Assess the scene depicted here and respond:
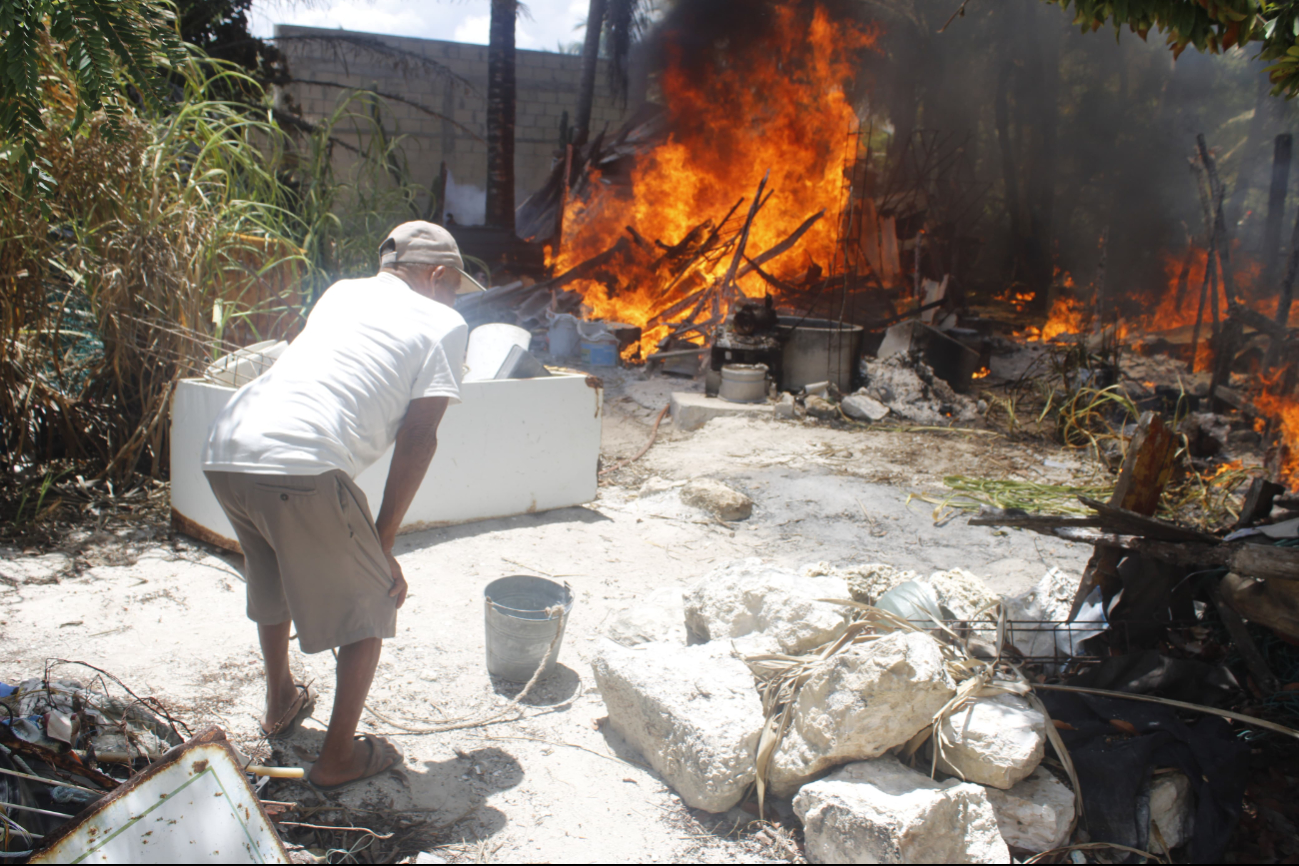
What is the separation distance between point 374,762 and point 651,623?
1333 mm

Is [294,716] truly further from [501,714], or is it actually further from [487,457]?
[487,457]

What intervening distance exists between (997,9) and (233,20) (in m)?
14.3

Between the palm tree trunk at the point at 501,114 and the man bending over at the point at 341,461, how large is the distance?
11.5 metres

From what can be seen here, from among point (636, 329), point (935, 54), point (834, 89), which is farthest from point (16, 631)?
point (935, 54)

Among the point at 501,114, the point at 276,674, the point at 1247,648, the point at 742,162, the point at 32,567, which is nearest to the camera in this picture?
the point at 276,674

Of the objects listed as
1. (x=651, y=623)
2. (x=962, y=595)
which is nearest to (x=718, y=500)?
(x=651, y=623)

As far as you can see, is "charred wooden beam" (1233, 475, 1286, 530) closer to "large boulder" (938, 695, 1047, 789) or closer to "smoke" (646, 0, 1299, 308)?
"large boulder" (938, 695, 1047, 789)

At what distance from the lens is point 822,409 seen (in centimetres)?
856

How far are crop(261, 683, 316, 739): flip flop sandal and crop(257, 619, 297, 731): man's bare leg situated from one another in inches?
0.4

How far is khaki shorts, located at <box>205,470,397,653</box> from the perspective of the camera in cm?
223

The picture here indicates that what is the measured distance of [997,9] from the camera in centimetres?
1575

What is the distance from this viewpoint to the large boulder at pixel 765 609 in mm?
2916

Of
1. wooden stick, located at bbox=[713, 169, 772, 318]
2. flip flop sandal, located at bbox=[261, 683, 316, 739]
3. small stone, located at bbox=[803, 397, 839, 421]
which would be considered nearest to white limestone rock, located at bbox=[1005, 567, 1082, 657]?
flip flop sandal, located at bbox=[261, 683, 316, 739]

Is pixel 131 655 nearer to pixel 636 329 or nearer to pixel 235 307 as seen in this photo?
pixel 235 307
